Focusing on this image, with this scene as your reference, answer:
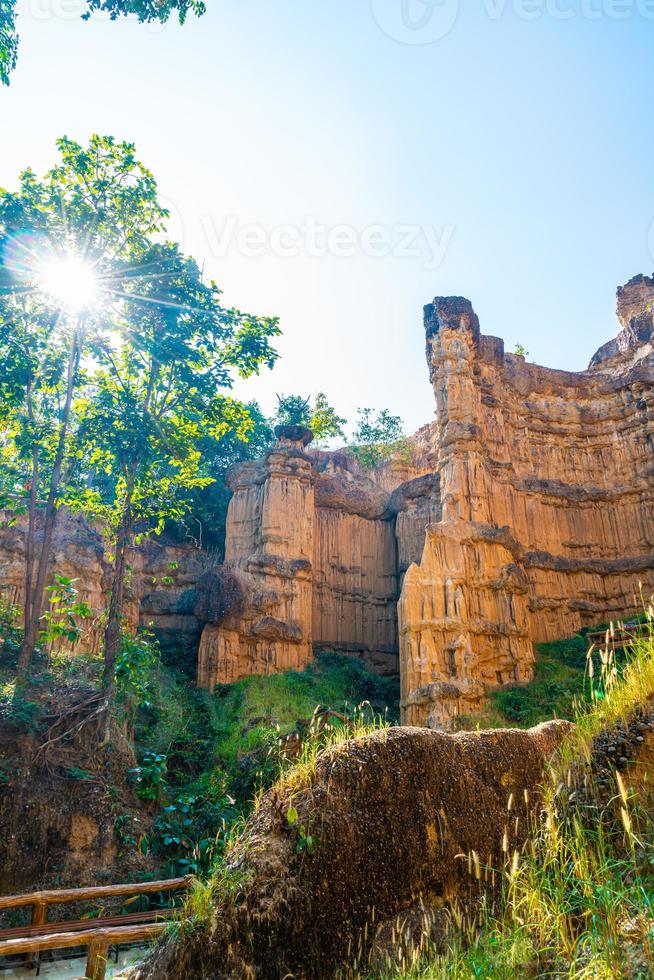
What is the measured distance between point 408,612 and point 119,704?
32.4ft

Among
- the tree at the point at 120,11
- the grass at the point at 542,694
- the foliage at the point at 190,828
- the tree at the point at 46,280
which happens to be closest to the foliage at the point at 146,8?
the tree at the point at 120,11

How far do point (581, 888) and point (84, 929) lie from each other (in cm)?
580

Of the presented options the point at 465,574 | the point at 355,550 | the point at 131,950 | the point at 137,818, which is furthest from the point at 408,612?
the point at 131,950

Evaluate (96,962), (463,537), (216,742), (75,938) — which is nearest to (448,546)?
(463,537)

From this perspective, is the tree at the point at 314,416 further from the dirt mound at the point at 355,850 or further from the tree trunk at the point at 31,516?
the dirt mound at the point at 355,850

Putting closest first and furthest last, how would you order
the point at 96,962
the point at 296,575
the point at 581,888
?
the point at 581,888 → the point at 96,962 → the point at 296,575

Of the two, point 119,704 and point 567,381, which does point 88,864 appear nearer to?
point 119,704

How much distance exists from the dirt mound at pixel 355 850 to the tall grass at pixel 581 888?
305 millimetres

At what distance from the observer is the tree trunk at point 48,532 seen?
43.6 feet

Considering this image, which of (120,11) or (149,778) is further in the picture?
(149,778)

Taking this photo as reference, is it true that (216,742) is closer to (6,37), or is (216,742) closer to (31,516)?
(31,516)

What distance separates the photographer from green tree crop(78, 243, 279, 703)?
14.7 m

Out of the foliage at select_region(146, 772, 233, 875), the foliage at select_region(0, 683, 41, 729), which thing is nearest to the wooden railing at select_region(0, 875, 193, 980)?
the foliage at select_region(146, 772, 233, 875)

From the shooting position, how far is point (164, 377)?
605 inches
